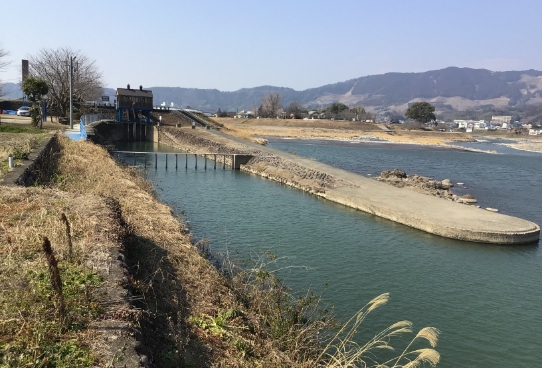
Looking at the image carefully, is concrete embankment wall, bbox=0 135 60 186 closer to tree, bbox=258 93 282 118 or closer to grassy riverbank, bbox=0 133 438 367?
grassy riverbank, bbox=0 133 438 367

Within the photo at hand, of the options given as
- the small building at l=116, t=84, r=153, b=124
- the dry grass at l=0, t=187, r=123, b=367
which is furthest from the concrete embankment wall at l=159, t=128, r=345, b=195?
the dry grass at l=0, t=187, r=123, b=367

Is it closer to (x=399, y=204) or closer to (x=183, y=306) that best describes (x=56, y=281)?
(x=183, y=306)

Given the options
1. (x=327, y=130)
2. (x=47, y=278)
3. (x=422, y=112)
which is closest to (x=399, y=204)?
(x=47, y=278)

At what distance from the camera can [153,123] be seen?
214 ft

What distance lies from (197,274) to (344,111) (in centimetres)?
14726

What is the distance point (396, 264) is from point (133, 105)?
195 feet

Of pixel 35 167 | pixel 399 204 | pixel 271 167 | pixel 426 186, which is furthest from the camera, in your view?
pixel 271 167

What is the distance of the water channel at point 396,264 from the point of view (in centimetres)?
1030

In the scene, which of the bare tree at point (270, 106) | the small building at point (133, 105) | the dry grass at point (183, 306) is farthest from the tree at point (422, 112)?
the dry grass at point (183, 306)

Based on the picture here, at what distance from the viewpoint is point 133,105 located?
218 feet

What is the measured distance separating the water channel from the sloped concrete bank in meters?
0.53

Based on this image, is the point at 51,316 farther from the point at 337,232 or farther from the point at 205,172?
the point at 205,172

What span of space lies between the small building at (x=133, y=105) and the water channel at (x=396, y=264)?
132 ft

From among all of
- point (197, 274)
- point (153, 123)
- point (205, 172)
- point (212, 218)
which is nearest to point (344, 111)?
point (153, 123)
